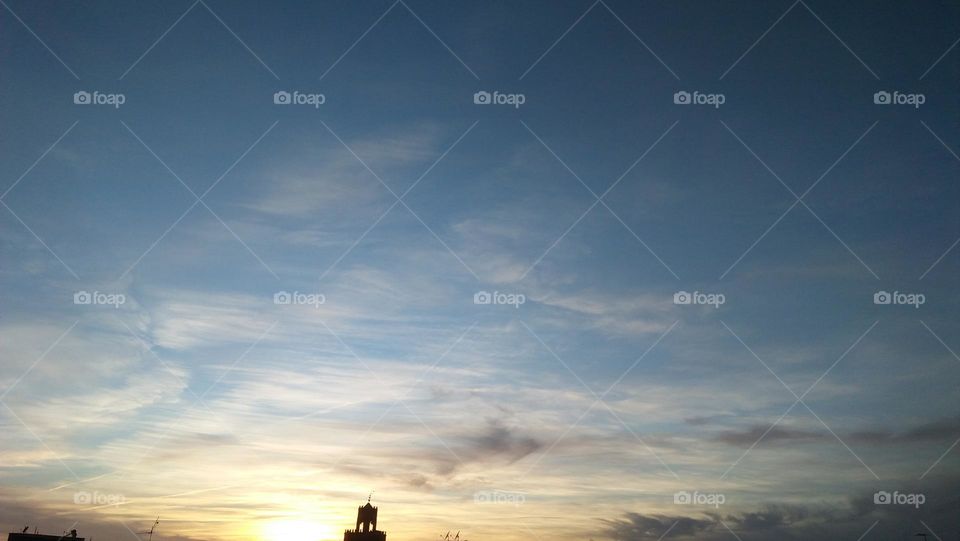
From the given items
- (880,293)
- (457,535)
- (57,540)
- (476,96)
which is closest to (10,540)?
(57,540)

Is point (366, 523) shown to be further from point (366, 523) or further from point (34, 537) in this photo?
point (34, 537)

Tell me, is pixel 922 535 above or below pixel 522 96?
below

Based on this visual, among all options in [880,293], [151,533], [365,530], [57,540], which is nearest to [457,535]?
[365,530]

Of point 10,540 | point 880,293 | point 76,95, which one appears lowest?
point 10,540

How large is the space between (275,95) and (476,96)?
41.5ft

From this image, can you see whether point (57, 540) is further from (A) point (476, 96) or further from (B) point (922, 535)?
(B) point (922, 535)

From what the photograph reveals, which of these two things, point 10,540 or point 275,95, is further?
point 10,540

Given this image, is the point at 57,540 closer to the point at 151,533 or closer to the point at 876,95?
the point at 151,533

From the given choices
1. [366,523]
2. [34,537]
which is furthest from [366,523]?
[34,537]

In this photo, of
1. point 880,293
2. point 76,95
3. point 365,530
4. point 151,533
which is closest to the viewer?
point 76,95

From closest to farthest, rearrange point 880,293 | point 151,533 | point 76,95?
point 76,95, point 880,293, point 151,533

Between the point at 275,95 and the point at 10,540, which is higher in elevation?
the point at 275,95

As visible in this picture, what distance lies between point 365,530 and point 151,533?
66.1 meters

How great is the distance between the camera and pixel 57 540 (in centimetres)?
11706
